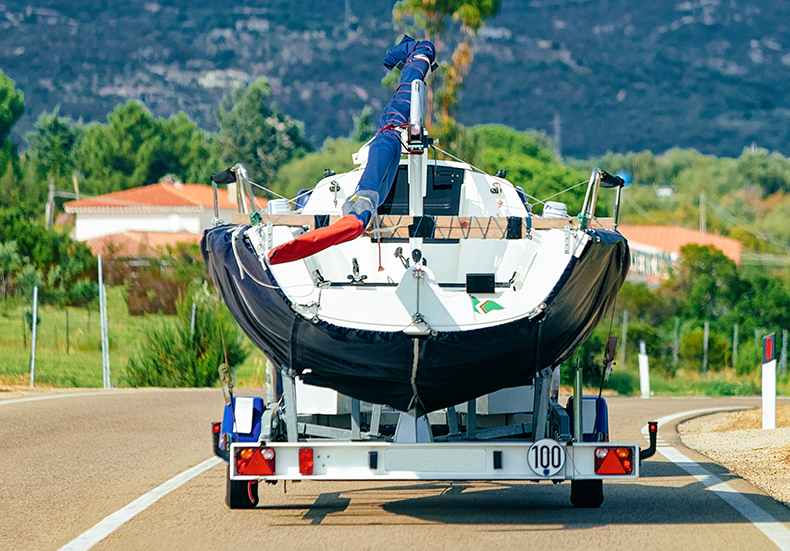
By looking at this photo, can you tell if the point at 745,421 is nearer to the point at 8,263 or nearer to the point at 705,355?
the point at 705,355

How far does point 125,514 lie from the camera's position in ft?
27.9

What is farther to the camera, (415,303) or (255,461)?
(255,461)

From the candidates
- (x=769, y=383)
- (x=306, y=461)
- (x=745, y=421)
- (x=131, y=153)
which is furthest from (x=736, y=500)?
(x=131, y=153)

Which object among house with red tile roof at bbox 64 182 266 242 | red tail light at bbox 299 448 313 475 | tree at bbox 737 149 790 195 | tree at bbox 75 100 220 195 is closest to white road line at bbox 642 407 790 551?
red tail light at bbox 299 448 313 475

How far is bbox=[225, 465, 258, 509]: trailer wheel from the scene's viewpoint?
8664mm

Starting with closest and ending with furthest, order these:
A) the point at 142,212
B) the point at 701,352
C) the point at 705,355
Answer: the point at 705,355
the point at 701,352
the point at 142,212

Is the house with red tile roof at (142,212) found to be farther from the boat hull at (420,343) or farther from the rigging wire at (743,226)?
the boat hull at (420,343)

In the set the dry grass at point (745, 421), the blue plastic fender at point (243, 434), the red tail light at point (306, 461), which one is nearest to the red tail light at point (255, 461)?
the red tail light at point (306, 461)

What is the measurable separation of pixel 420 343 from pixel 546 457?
1187mm

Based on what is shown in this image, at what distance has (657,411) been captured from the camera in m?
19.2

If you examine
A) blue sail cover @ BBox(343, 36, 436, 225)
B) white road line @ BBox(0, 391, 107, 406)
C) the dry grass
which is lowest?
the dry grass

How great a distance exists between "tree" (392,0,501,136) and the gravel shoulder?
2870 centimetres

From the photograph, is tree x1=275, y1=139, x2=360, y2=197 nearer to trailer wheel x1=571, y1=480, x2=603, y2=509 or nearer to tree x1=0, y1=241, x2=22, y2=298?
tree x1=0, y1=241, x2=22, y2=298

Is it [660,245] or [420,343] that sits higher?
[420,343]
